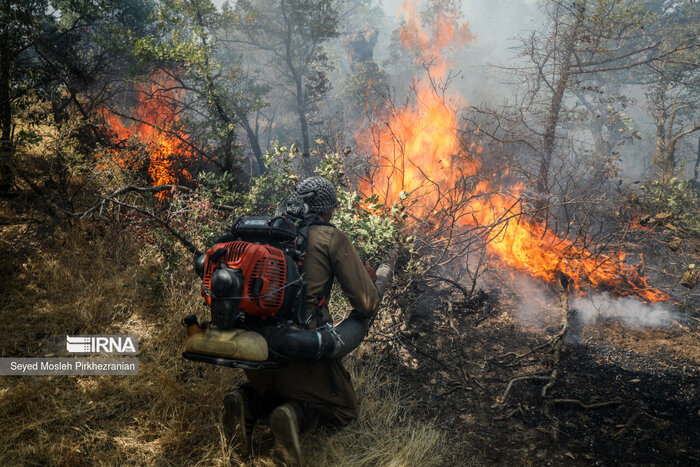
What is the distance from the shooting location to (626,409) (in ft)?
11.0

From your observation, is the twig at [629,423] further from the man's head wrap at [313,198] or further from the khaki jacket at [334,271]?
the man's head wrap at [313,198]

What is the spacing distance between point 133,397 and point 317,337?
74.9 inches

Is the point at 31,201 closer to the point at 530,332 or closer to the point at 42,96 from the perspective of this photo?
the point at 42,96

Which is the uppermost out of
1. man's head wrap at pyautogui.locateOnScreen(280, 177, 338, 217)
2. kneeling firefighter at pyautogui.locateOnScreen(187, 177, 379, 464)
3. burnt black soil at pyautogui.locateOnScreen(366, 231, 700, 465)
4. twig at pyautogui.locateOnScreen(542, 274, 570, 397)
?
man's head wrap at pyautogui.locateOnScreen(280, 177, 338, 217)

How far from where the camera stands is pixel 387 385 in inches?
148

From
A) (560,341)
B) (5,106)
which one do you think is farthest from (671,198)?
(5,106)

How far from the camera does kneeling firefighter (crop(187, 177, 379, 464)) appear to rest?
240 centimetres

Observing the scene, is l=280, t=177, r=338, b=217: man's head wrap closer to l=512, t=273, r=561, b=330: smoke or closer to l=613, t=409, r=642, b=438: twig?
l=613, t=409, r=642, b=438: twig

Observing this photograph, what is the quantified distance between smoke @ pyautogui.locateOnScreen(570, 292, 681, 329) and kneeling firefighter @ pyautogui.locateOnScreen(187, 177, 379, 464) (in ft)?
14.0

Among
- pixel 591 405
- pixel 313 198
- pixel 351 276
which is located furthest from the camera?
pixel 591 405

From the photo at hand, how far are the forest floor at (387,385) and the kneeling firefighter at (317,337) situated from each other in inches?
11.3

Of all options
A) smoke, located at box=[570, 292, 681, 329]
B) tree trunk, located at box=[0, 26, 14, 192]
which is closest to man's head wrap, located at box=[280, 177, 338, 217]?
smoke, located at box=[570, 292, 681, 329]

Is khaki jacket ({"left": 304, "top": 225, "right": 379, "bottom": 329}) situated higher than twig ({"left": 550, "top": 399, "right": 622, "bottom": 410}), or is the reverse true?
khaki jacket ({"left": 304, "top": 225, "right": 379, "bottom": 329})

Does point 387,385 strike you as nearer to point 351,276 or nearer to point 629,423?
point 351,276
